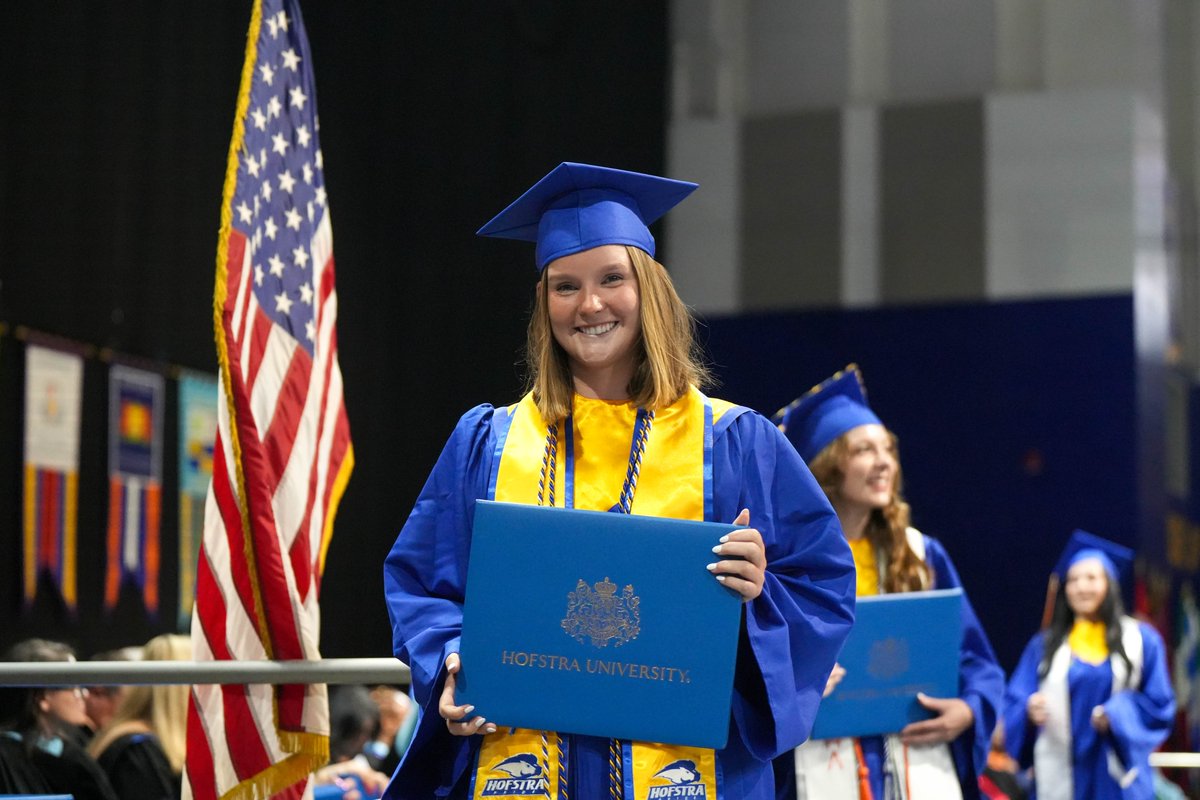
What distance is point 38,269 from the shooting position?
7.69 m

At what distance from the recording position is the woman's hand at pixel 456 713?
2.40 metres

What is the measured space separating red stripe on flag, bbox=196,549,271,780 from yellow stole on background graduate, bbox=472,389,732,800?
1586 millimetres

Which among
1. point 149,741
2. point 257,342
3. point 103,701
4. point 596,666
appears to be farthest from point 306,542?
point 103,701

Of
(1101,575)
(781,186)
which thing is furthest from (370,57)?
(1101,575)

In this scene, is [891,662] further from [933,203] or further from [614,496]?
[933,203]

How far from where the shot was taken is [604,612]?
7.83 feet

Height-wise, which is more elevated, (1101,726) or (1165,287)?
(1165,287)

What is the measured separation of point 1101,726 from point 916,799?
382cm

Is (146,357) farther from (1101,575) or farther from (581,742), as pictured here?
(581,742)

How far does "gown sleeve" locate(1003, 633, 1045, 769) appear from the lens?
8156 millimetres

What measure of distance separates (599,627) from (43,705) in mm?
3149

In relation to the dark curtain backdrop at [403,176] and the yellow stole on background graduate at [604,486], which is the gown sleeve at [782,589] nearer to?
the yellow stole on background graduate at [604,486]

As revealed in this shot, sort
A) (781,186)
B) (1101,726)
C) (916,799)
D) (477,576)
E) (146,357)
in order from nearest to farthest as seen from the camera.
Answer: (477,576) → (916,799) → (1101,726) → (146,357) → (781,186)

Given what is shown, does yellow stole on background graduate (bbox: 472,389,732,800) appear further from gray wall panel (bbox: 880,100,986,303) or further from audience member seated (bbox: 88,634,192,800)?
gray wall panel (bbox: 880,100,986,303)
